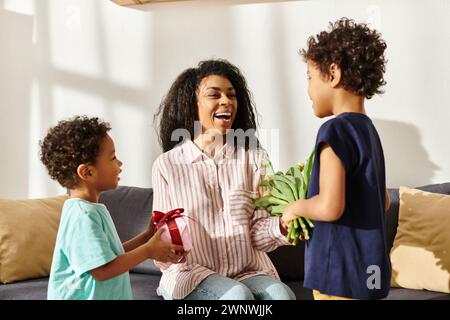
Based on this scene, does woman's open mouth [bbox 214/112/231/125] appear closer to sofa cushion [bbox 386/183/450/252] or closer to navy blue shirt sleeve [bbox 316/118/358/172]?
navy blue shirt sleeve [bbox 316/118/358/172]

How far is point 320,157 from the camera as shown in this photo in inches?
66.6

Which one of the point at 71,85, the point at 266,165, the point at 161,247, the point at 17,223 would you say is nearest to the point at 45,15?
Result: the point at 71,85

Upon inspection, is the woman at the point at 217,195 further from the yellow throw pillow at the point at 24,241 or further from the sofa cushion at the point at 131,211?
the yellow throw pillow at the point at 24,241

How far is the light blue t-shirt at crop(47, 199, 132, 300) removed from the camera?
1.73 meters

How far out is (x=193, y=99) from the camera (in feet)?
7.93

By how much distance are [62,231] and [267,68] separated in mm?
1668

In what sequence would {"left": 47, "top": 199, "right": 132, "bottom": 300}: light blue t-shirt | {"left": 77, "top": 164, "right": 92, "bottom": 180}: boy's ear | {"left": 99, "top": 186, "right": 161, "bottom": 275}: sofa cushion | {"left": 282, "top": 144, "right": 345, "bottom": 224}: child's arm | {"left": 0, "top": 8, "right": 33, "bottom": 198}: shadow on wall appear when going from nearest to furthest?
{"left": 282, "top": 144, "right": 345, "bottom": 224}: child's arm < {"left": 47, "top": 199, "right": 132, "bottom": 300}: light blue t-shirt < {"left": 77, "top": 164, "right": 92, "bottom": 180}: boy's ear < {"left": 99, "top": 186, "right": 161, "bottom": 275}: sofa cushion < {"left": 0, "top": 8, "right": 33, "bottom": 198}: shadow on wall

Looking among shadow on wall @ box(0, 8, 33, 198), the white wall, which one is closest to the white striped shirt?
the white wall

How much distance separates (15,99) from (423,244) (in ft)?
7.74

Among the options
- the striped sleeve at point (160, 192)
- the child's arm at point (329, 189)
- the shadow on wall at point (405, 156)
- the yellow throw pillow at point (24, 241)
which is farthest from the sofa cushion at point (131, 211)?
the child's arm at point (329, 189)

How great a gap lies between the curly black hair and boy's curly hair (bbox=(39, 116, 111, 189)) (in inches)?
22.6

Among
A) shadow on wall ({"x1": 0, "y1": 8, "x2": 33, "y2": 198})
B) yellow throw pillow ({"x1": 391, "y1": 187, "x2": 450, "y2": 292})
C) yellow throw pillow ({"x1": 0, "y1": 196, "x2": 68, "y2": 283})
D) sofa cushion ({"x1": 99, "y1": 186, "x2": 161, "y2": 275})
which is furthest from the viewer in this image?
shadow on wall ({"x1": 0, "y1": 8, "x2": 33, "y2": 198})

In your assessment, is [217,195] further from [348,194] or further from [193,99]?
[348,194]

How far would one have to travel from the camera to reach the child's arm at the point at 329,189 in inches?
63.4
